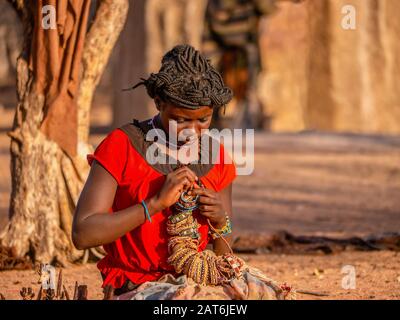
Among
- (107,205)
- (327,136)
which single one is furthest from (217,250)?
(327,136)

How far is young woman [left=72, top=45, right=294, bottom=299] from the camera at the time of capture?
3900mm

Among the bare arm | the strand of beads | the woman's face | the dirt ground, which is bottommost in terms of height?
the dirt ground

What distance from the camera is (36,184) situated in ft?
20.0

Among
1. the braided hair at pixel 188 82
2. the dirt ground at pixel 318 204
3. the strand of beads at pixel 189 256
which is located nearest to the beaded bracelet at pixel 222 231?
the strand of beads at pixel 189 256

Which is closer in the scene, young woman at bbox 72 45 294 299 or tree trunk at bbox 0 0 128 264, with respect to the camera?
young woman at bbox 72 45 294 299

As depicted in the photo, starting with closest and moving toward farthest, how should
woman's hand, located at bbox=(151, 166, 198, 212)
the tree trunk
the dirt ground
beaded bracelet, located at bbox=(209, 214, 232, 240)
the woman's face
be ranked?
woman's hand, located at bbox=(151, 166, 198, 212)
the woman's face
beaded bracelet, located at bbox=(209, 214, 232, 240)
the dirt ground
the tree trunk

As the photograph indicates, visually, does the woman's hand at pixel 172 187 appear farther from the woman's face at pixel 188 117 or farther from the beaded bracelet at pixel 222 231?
the beaded bracelet at pixel 222 231

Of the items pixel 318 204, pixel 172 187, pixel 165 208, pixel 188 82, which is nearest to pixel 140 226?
pixel 165 208

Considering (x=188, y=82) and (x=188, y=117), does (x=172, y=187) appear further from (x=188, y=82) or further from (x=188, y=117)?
(x=188, y=82)

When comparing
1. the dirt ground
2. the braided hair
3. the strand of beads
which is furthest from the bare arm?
the dirt ground

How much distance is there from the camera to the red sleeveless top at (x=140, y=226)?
4034mm

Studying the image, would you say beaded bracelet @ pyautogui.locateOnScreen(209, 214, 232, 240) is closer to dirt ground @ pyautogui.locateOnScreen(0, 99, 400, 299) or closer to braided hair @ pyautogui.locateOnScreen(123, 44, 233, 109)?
braided hair @ pyautogui.locateOnScreen(123, 44, 233, 109)

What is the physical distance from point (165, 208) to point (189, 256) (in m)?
0.20
